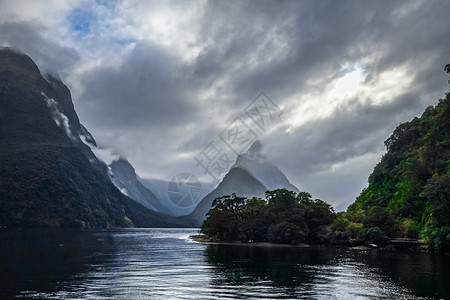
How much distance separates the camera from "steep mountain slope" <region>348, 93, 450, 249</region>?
3258 inches

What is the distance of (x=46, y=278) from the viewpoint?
45.6m

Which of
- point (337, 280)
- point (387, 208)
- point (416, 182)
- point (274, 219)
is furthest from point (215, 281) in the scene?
point (387, 208)

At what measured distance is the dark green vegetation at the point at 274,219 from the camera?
129 meters

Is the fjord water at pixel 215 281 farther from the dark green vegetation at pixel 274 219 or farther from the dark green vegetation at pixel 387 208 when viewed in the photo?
the dark green vegetation at pixel 274 219

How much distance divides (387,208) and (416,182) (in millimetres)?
20322

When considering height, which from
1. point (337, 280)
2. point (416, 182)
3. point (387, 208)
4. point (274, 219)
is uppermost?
point (416, 182)

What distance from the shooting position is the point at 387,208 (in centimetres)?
13050

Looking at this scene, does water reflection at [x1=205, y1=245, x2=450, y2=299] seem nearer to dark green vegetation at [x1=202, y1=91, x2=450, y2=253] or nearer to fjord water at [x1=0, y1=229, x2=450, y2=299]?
fjord water at [x1=0, y1=229, x2=450, y2=299]

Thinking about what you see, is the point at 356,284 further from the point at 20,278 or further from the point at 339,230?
the point at 339,230

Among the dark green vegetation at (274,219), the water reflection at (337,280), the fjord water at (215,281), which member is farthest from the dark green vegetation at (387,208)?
the fjord water at (215,281)

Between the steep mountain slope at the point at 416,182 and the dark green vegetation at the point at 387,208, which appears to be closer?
the steep mountain slope at the point at 416,182

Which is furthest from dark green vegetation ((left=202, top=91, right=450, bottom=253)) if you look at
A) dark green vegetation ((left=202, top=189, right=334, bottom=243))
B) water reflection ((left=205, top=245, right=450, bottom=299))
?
water reflection ((left=205, top=245, right=450, bottom=299))

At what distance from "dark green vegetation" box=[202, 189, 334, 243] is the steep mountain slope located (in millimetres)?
18849

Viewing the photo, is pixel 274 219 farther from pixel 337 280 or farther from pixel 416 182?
pixel 337 280
